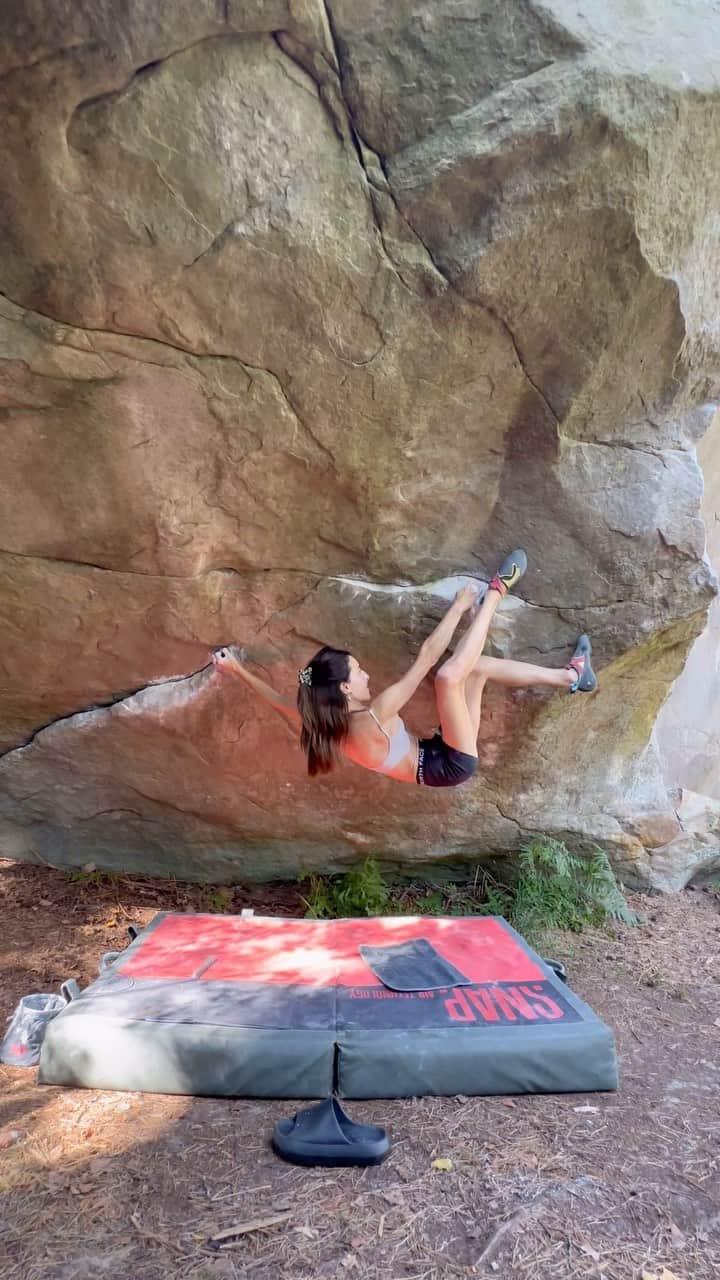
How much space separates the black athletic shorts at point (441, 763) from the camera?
4.07 meters

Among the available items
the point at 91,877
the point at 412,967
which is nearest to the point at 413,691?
the point at 412,967

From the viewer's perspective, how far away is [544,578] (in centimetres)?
427

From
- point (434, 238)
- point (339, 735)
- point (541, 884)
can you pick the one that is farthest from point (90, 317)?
point (541, 884)

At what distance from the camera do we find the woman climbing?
3932mm

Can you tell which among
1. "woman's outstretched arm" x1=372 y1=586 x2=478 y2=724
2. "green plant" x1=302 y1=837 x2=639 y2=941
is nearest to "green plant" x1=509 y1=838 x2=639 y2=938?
"green plant" x1=302 y1=837 x2=639 y2=941

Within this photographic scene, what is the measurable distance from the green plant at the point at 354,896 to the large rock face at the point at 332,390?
0.57 feet

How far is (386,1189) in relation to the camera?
2438 millimetres

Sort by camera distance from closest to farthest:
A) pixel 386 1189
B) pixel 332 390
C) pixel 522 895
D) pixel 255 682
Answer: pixel 386 1189
pixel 332 390
pixel 255 682
pixel 522 895

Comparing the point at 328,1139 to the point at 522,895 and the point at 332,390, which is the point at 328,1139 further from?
the point at 332,390

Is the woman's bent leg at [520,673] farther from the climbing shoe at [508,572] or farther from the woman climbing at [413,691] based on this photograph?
the climbing shoe at [508,572]

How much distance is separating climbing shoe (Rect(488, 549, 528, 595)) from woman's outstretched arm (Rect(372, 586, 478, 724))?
5.7 inches

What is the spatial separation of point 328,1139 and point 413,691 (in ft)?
6.98

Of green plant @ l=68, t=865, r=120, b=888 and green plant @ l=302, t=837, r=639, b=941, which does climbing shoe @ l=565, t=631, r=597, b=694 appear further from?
green plant @ l=68, t=865, r=120, b=888

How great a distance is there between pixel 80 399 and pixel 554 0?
2700 millimetres
